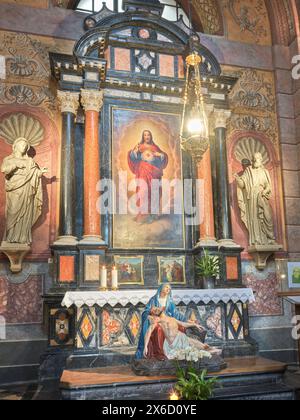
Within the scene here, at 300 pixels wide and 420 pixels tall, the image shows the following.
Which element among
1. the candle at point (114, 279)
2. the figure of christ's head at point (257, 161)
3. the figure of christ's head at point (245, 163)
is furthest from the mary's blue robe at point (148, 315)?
the figure of christ's head at point (245, 163)

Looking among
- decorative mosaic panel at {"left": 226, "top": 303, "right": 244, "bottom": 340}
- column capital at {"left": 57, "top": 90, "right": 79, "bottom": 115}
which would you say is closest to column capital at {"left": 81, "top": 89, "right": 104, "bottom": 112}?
column capital at {"left": 57, "top": 90, "right": 79, "bottom": 115}

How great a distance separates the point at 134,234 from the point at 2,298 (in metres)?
2.57

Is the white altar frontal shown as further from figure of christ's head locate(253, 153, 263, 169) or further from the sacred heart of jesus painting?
figure of christ's head locate(253, 153, 263, 169)

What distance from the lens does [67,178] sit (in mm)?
7945

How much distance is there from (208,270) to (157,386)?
9.07ft

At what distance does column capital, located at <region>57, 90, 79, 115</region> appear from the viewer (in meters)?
8.15

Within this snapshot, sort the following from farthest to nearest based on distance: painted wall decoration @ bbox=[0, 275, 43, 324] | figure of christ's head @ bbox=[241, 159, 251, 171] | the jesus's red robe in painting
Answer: figure of christ's head @ bbox=[241, 159, 251, 171] < the jesus's red robe in painting < painted wall decoration @ bbox=[0, 275, 43, 324]

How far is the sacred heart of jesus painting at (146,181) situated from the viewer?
8250mm

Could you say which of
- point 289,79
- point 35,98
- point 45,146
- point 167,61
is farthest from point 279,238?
point 35,98

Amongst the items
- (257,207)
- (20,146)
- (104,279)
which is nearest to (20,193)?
(20,146)

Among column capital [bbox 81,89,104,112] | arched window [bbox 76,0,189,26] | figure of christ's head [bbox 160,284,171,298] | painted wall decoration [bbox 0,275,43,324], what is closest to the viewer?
figure of christ's head [bbox 160,284,171,298]

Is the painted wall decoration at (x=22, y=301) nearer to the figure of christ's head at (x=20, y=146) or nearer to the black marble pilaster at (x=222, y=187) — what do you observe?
the figure of christ's head at (x=20, y=146)

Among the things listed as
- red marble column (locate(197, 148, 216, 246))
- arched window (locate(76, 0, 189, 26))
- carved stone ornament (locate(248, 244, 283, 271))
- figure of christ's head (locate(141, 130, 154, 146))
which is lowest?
carved stone ornament (locate(248, 244, 283, 271))

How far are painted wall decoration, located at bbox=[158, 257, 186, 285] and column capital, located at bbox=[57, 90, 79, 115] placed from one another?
3263mm
